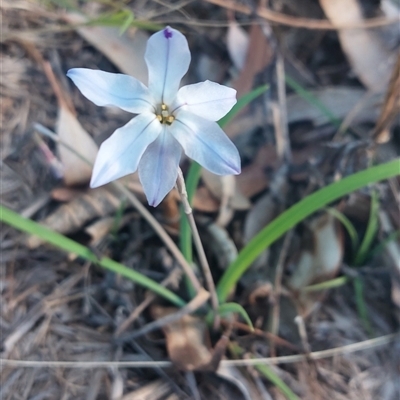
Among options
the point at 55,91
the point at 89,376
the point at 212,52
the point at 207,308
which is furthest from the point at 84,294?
the point at 212,52

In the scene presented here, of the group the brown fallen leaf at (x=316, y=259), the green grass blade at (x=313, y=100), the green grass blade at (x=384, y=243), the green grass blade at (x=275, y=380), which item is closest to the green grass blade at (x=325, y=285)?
the brown fallen leaf at (x=316, y=259)

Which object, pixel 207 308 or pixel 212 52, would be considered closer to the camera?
pixel 207 308

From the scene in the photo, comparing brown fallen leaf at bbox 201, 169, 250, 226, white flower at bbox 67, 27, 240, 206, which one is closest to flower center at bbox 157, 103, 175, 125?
white flower at bbox 67, 27, 240, 206

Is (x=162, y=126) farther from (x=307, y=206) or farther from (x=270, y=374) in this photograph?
(x=270, y=374)

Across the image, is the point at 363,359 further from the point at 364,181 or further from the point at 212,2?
the point at 212,2

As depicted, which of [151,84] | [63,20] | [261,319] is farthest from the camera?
[63,20]

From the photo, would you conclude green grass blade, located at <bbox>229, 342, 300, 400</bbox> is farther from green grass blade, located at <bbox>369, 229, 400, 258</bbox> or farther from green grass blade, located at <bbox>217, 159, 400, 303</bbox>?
green grass blade, located at <bbox>369, 229, 400, 258</bbox>
